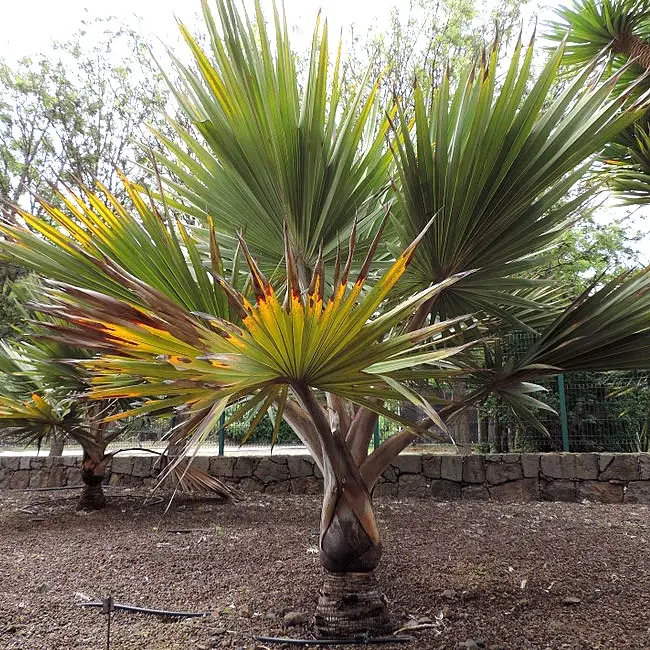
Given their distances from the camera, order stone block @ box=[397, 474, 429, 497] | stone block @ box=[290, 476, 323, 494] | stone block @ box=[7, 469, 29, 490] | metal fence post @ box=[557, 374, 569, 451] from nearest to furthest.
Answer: stone block @ box=[397, 474, 429, 497] < metal fence post @ box=[557, 374, 569, 451] < stone block @ box=[290, 476, 323, 494] < stone block @ box=[7, 469, 29, 490]

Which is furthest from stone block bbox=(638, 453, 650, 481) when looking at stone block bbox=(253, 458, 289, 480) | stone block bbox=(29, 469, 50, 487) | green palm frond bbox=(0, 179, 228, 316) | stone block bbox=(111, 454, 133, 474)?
stone block bbox=(29, 469, 50, 487)

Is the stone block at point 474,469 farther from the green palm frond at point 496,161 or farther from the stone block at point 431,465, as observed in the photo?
the green palm frond at point 496,161

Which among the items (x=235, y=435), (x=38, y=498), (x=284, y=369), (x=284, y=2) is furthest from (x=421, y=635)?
(x=235, y=435)

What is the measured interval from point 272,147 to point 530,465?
492cm

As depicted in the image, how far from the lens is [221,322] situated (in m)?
1.56

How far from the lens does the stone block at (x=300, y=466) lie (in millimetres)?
6507

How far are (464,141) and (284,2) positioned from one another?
913 mm

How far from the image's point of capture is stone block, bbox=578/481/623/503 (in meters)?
5.94

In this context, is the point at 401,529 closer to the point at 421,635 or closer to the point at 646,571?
the point at 646,571

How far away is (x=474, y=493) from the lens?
20.1ft

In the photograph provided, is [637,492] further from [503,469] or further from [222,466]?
[222,466]

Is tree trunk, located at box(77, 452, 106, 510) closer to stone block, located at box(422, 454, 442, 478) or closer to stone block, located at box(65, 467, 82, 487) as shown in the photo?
stone block, located at box(65, 467, 82, 487)

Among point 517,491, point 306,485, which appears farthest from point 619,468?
point 306,485

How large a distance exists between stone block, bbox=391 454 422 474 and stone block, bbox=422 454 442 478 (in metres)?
0.05
